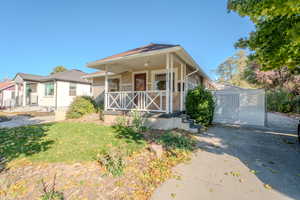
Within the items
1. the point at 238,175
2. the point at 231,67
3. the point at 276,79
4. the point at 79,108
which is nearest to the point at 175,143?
the point at 238,175

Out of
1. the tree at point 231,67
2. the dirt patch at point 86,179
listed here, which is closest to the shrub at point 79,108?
the dirt patch at point 86,179

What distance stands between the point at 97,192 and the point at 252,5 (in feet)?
16.2

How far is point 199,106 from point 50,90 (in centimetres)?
1563

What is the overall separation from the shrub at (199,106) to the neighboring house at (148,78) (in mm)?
527

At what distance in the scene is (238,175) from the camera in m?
2.77

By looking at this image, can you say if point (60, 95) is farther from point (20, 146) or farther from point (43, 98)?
point (20, 146)

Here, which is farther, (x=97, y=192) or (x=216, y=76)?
(x=216, y=76)

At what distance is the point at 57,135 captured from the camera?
4.95 m

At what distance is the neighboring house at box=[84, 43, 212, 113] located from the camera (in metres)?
6.40

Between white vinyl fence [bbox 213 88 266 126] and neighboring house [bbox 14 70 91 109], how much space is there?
45.8 feet

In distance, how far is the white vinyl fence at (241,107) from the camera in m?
7.84

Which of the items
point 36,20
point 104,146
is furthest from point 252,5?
point 36,20

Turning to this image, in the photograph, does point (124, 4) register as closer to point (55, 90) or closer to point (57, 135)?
point (57, 135)

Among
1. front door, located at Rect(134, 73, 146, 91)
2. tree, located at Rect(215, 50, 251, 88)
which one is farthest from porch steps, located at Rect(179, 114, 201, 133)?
tree, located at Rect(215, 50, 251, 88)
